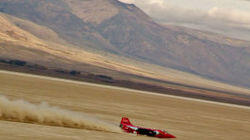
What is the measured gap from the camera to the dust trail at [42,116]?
47125 mm

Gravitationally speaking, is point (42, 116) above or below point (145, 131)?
above

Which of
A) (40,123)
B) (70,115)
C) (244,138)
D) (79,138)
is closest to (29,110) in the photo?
(40,123)

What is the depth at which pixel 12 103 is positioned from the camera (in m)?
47.5

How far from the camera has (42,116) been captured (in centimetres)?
4834

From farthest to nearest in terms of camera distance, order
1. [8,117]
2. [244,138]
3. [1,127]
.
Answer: [244,138], [8,117], [1,127]

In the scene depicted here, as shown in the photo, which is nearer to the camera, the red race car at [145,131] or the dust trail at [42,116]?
the dust trail at [42,116]

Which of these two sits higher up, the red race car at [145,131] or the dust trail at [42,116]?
the dust trail at [42,116]

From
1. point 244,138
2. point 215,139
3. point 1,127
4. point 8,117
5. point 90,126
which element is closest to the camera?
point 1,127

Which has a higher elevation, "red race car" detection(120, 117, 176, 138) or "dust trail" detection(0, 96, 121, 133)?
"dust trail" detection(0, 96, 121, 133)

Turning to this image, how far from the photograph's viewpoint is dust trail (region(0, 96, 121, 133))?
4712 cm

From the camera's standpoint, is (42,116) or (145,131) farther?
(145,131)

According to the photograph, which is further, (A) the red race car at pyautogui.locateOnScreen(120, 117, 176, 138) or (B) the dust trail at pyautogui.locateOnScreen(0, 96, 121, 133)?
(A) the red race car at pyautogui.locateOnScreen(120, 117, 176, 138)

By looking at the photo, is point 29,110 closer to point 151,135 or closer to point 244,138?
point 151,135

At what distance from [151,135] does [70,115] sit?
356 inches
